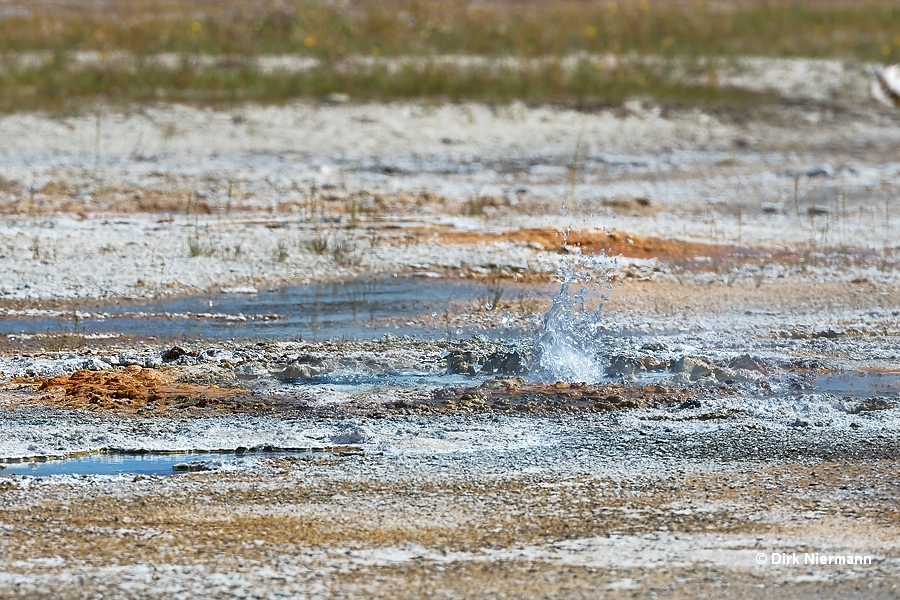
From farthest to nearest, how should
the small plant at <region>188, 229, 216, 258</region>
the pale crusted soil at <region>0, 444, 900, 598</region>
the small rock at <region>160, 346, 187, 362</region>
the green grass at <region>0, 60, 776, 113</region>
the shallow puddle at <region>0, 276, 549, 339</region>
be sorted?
the green grass at <region>0, 60, 776, 113</region> → the small plant at <region>188, 229, 216, 258</region> → the shallow puddle at <region>0, 276, 549, 339</region> → the small rock at <region>160, 346, 187, 362</region> → the pale crusted soil at <region>0, 444, 900, 598</region>

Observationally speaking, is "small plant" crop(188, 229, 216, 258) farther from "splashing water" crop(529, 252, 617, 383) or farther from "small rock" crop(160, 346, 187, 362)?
"splashing water" crop(529, 252, 617, 383)

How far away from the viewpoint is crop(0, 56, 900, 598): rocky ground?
4.25 meters

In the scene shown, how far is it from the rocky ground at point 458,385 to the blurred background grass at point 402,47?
203cm

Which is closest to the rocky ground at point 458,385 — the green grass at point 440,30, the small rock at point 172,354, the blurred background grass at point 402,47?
the small rock at point 172,354

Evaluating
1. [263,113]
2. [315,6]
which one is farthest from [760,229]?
[315,6]

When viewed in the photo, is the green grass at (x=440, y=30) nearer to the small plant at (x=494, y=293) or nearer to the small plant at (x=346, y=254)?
the small plant at (x=346, y=254)

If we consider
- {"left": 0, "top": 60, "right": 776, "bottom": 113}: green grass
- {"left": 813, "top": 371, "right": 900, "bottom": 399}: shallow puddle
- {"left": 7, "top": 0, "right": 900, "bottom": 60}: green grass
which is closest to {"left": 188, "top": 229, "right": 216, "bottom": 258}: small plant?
{"left": 813, "top": 371, "right": 900, "bottom": 399}: shallow puddle

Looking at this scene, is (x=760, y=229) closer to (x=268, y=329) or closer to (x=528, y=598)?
(x=268, y=329)

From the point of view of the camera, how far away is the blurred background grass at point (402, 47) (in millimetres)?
14336

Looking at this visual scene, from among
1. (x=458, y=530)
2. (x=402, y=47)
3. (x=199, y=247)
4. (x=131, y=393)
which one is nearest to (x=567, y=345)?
(x=131, y=393)

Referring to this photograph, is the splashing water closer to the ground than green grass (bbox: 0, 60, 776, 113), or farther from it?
closer to the ground

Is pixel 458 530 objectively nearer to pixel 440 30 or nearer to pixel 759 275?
pixel 759 275

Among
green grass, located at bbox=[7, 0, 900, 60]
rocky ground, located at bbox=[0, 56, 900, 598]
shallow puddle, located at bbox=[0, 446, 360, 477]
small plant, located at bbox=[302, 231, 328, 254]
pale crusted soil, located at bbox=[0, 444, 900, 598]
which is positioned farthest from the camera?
green grass, located at bbox=[7, 0, 900, 60]

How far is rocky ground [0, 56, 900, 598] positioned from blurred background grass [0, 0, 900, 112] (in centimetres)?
203
